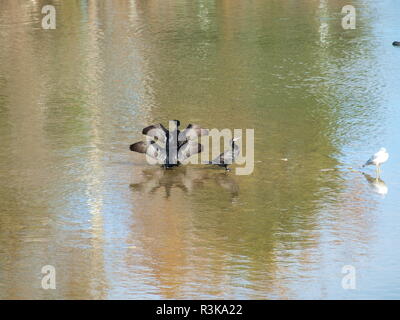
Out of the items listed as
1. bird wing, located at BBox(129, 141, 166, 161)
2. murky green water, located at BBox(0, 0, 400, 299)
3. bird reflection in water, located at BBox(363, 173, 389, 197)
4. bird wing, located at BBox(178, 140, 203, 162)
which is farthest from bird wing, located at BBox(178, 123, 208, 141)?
bird reflection in water, located at BBox(363, 173, 389, 197)

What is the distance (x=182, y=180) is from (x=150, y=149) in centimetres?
103

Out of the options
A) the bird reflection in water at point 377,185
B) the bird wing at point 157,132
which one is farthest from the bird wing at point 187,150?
the bird reflection in water at point 377,185

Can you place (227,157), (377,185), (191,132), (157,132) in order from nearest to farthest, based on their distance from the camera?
(377,185) < (227,157) < (157,132) < (191,132)

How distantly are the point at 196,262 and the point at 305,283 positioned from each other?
157 cm

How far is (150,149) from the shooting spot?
57.6 ft

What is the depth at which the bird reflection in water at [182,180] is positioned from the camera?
54.0 ft

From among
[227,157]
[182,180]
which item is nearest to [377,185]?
[227,157]

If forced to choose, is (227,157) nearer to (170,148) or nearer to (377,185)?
(170,148)

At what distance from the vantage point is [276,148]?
18.5 meters

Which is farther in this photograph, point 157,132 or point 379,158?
point 157,132

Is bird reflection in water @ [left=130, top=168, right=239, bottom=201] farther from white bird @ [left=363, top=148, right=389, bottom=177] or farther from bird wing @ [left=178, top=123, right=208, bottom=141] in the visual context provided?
white bird @ [left=363, top=148, right=389, bottom=177]

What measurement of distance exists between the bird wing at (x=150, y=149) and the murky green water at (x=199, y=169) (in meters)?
0.28

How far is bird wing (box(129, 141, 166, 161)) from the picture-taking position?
57.6 feet

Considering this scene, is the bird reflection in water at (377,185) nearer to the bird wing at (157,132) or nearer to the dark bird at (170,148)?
the dark bird at (170,148)
